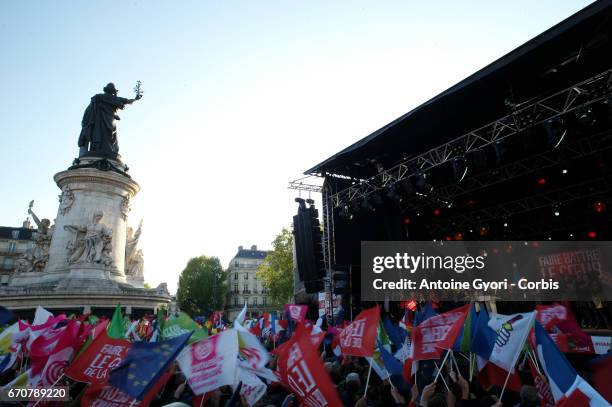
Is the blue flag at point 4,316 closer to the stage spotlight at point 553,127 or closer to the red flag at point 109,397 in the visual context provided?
the red flag at point 109,397

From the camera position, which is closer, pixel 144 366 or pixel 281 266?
pixel 144 366

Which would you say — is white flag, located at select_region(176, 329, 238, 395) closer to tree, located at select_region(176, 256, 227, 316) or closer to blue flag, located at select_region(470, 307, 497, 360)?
blue flag, located at select_region(470, 307, 497, 360)

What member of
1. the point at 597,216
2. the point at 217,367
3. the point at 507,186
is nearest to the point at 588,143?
the point at 507,186

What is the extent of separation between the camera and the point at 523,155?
13.9 meters

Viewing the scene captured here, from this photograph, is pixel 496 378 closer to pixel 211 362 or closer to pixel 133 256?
pixel 211 362

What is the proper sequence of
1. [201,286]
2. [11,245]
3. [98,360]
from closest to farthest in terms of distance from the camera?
[98,360] < [11,245] < [201,286]

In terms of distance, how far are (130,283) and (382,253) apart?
1628cm

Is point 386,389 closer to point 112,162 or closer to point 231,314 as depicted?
point 112,162

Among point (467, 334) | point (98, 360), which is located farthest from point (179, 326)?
point (467, 334)

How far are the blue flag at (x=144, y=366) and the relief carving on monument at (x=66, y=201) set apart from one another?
23.2 metres

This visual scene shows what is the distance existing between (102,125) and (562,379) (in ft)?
99.3

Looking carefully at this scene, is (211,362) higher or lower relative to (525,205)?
lower

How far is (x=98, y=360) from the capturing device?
4512 mm

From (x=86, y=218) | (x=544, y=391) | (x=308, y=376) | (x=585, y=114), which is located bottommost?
(x=544, y=391)
